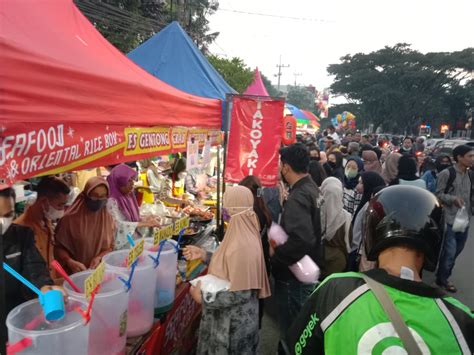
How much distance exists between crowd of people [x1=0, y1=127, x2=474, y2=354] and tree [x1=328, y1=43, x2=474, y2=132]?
3546 centimetres

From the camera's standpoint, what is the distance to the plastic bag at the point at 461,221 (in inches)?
166

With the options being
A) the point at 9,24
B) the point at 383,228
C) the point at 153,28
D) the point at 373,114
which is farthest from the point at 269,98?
the point at 373,114

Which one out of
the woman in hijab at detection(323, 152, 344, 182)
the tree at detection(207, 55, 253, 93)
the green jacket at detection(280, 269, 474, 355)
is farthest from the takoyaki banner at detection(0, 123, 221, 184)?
the tree at detection(207, 55, 253, 93)

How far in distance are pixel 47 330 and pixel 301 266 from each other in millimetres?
1792

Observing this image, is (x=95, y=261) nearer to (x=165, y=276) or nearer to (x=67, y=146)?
(x=165, y=276)

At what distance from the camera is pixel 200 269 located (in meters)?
3.25

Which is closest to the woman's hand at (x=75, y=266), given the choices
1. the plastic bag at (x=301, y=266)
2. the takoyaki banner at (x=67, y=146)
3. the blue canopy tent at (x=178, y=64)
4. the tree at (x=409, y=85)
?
the takoyaki banner at (x=67, y=146)

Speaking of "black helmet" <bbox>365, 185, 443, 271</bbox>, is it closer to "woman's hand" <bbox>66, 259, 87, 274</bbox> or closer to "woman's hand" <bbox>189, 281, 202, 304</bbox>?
"woman's hand" <bbox>189, 281, 202, 304</bbox>

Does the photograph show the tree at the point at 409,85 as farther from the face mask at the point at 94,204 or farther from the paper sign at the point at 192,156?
the face mask at the point at 94,204

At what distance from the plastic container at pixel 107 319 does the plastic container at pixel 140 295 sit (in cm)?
21

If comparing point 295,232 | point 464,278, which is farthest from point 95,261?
point 464,278

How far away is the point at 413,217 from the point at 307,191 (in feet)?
5.20

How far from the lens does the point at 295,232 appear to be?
249cm

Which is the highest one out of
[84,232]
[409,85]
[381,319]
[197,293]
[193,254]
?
[409,85]
